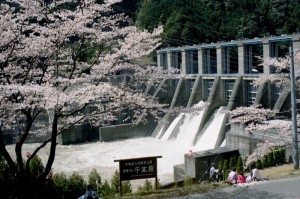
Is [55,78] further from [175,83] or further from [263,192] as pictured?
[175,83]

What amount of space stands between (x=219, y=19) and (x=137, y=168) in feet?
182

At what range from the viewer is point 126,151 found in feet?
104

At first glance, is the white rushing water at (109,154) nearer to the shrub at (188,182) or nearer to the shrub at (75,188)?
the shrub at (188,182)

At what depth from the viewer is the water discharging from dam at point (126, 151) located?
27.2 meters

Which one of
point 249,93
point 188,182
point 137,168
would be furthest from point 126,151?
point 137,168

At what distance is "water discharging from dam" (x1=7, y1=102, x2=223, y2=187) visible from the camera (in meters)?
27.2

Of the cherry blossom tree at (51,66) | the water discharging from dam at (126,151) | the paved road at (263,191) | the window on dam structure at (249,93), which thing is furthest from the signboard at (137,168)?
the window on dam structure at (249,93)

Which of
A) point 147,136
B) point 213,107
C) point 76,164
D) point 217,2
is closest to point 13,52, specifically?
point 76,164

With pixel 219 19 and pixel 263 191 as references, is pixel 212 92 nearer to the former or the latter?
pixel 263 191

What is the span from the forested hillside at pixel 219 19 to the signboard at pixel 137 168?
149 ft

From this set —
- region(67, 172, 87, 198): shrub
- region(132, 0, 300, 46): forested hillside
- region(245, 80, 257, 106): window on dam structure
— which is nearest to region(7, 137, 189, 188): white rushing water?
region(245, 80, 257, 106): window on dam structure

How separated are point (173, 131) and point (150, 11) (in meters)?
40.9

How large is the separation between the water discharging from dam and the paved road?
11.6 meters

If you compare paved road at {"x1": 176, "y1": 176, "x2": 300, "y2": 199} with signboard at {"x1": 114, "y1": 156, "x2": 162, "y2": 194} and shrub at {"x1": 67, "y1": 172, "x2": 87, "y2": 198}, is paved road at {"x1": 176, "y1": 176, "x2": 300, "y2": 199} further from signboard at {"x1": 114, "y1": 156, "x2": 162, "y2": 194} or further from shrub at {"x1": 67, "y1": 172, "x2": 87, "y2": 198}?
shrub at {"x1": 67, "y1": 172, "x2": 87, "y2": 198}
